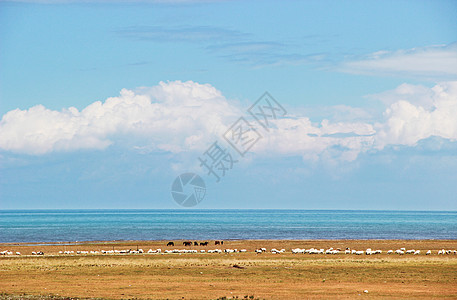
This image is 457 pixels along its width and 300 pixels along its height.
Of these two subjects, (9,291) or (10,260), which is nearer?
(9,291)

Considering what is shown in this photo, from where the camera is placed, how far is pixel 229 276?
139 feet

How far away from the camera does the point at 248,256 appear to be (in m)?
61.0

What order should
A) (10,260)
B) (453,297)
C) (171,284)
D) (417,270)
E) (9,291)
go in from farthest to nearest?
(10,260), (417,270), (171,284), (9,291), (453,297)

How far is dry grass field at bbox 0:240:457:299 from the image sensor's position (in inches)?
1350

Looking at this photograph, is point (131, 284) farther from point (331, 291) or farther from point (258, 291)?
point (331, 291)

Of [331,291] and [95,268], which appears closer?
[331,291]

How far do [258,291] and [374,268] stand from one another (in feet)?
53.7

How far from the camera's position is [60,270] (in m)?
47.4

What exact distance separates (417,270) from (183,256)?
25.0 metres

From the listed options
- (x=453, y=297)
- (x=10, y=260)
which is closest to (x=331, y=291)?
(x=453, y=297)

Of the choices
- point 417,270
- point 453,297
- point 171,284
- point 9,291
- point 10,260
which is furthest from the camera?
point 10,260

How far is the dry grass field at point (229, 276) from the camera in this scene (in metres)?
34.3

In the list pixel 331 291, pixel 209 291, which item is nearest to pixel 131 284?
pixel 209 291

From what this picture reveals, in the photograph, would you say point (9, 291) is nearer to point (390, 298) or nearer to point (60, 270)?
point (60, 270)
